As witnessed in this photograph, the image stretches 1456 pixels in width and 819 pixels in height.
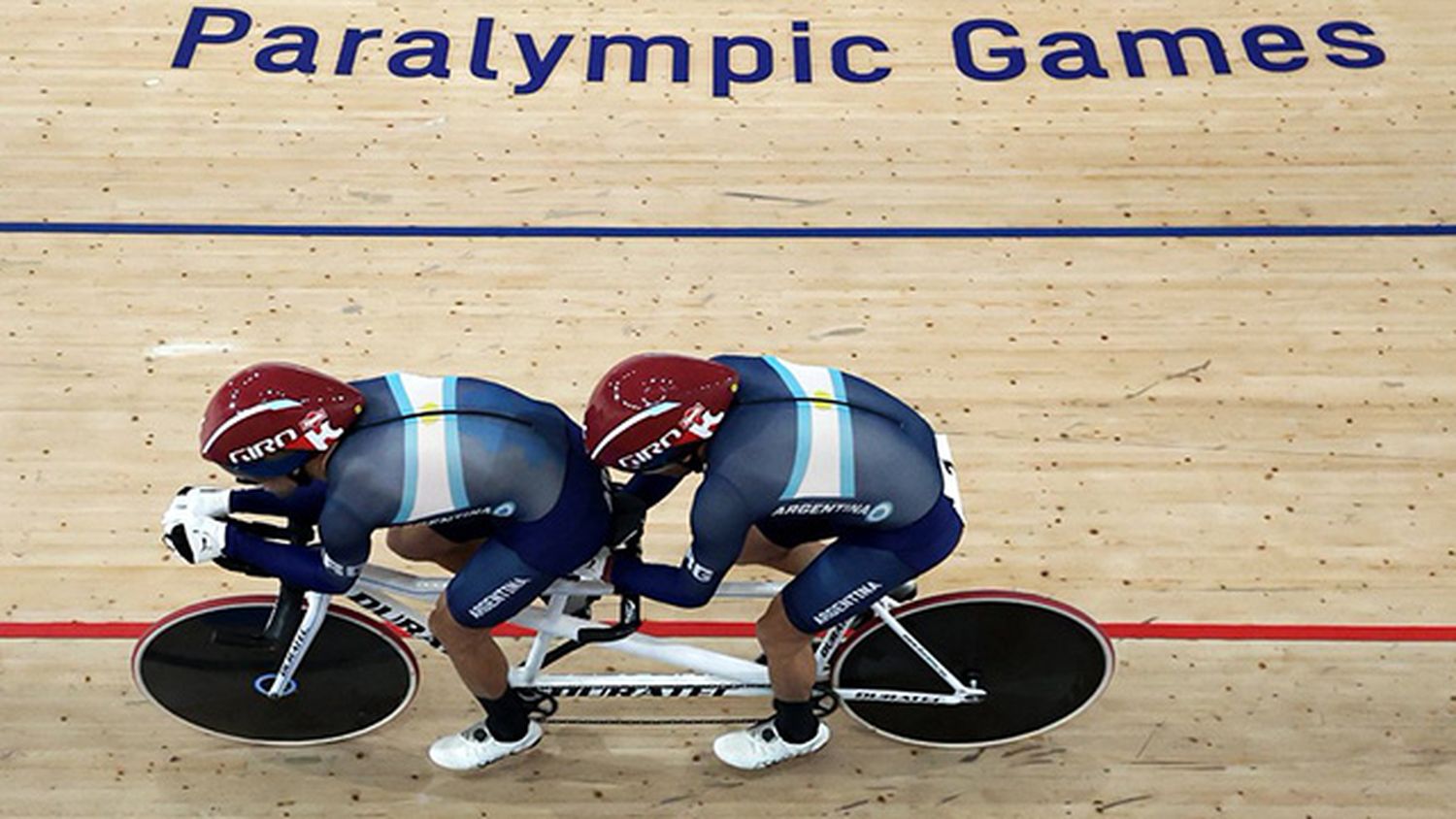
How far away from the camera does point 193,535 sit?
3.01m

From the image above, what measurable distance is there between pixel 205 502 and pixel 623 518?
2.63 ft

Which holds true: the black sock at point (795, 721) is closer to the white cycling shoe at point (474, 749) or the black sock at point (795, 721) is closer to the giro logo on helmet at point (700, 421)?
the white cycling shoe at point (474, 749)

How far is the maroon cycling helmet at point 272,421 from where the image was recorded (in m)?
2.85

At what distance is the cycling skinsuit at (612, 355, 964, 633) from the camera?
116 inches

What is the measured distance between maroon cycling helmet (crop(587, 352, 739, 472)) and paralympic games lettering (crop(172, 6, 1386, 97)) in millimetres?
3494

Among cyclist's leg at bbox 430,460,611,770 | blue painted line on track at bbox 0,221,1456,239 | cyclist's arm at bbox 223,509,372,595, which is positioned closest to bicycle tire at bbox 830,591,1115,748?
cyclist's leg at bbox 430,460,611,770

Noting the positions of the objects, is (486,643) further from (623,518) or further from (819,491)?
(819,491)

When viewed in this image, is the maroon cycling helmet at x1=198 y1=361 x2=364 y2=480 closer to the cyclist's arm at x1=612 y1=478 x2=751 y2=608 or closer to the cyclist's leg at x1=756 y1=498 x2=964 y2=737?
the cyclist's arm at x1=612 y1=478 x2=751 y2=608

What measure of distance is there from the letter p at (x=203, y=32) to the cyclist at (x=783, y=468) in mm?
3947

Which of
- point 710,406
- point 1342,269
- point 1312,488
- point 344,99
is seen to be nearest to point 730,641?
point 710,406

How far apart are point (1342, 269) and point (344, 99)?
143 inches

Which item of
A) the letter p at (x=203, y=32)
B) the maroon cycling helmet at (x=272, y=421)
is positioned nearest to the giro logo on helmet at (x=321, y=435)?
the maroon cycling helmet at (x=272, y=421)

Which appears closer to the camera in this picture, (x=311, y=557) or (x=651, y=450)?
(x=651, y=450)

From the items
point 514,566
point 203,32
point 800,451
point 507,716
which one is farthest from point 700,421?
point 203,32
